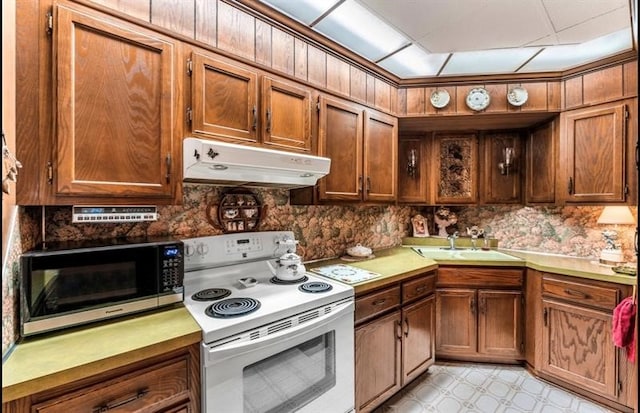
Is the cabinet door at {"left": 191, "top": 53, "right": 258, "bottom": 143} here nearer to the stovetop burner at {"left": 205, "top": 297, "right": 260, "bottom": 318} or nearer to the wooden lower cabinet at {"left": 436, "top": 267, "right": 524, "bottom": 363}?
the stovetop burner at {"left": 205, "top": 297, "right": 260, "bottom": 318}

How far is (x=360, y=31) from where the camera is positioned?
199 centimetres

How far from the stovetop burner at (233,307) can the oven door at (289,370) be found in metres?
0.13

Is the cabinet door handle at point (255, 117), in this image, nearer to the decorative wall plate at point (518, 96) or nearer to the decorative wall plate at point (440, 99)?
the decorative wall plate at point (440, 99)

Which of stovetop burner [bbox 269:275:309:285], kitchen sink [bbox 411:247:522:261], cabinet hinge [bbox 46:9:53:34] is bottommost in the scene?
stovetop burner [bbox 269:275:309:285]

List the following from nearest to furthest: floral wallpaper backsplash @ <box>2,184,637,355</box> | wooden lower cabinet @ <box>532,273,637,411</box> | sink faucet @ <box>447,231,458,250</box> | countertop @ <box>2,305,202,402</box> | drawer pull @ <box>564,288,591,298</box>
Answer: countertop @ <box>2,305,202,402</box> → floral wallpaper backsplash @ <box>2,184,637,355</box> → wooden lower cabinet @ <box>532,273,637,411</box> → drawer pull @ <box>564,288,591,298</box> → sink faucet @ <box>447,231,458,250</box>

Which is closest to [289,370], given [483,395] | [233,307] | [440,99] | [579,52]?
[233,307]

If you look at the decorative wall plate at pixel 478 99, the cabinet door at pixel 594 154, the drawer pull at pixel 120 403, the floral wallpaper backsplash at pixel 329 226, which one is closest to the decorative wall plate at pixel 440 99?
the decorative wall plate at pixel 478 99

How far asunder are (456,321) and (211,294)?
2.04 metres

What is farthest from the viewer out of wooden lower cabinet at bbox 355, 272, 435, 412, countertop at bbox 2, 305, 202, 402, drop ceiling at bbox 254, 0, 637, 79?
wooden lower cabinet at bbox 355, 272, 435, 412

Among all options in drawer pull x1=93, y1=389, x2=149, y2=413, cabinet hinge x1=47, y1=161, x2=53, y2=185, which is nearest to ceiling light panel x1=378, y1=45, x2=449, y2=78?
cabinet hinge x1=47, y1=161, x2=53, y2=185

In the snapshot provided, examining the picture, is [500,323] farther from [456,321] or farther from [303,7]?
[303,7]

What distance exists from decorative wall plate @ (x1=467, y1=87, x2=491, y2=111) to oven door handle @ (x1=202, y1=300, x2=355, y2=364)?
77.4 inches

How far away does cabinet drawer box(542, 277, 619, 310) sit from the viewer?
1973 mm

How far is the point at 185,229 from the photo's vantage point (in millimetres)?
1736
